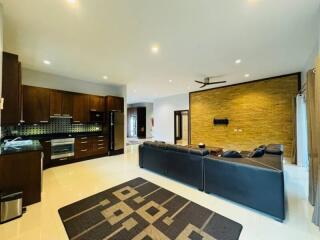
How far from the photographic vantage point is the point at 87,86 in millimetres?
6141

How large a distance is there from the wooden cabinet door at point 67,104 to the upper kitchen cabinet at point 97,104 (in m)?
0.72

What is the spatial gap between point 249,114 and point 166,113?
5.10 metres

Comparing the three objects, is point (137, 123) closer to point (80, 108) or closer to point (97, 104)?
point (97, 104)

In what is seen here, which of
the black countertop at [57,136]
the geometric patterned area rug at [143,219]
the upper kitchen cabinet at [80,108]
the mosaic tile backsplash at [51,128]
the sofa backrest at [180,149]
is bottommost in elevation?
the geometric patterned area rug at [143,219]

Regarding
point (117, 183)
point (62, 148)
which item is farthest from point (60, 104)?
point (117, 183)

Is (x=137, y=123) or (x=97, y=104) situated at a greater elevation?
(x=97, y=104)

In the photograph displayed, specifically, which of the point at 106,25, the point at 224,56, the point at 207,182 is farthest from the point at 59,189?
the point at 224,56

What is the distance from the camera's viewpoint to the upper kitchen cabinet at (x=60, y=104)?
4.84 metres

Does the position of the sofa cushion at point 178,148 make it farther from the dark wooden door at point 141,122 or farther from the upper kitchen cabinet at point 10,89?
the dark wooden door at point 141,122

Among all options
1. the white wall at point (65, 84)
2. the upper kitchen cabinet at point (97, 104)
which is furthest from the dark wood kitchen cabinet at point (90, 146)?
the white wall at point (65, 84)

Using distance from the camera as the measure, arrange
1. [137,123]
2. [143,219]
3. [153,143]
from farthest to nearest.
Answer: [137,123] < [153,143] < [143,219]

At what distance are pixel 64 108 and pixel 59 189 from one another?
288cm

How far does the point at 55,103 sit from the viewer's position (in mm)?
4887

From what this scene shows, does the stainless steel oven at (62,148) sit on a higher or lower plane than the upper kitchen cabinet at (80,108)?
lower
